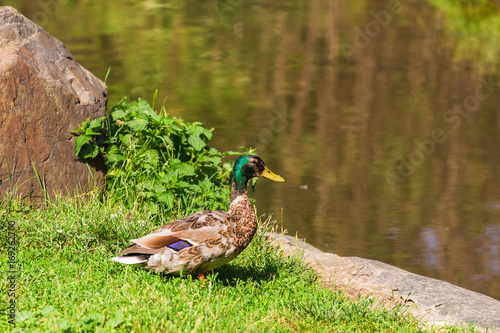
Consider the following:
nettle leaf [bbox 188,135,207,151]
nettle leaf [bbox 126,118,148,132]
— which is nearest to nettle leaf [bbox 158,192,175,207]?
nettle leaf [bbox 188,135,207,151]

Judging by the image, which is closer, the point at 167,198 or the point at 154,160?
the point at 167,198

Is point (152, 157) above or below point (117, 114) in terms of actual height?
below

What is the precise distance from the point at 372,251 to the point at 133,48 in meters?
11.0

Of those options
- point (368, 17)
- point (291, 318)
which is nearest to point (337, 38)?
point (368, 17)

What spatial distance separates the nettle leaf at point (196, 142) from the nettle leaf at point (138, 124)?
0.43m

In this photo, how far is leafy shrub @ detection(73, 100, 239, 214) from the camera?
6371 mm

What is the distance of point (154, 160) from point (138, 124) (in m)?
0.36

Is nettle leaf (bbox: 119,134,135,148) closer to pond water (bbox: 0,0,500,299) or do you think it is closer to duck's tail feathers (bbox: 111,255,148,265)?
duck's tail feathers (bbox: 111,255,148,265)

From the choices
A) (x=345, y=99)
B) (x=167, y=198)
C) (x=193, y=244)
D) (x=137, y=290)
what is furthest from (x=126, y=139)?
(x=345, y=99)

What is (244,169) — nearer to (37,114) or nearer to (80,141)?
(80,141)

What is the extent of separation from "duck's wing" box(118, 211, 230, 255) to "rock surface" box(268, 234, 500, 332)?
1.22 meters

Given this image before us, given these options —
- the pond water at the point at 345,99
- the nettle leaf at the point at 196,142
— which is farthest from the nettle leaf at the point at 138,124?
the pond water at the point at 345,99

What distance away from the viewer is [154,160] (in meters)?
6.56

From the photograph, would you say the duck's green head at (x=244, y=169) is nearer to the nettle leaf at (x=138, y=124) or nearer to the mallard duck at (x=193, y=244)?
the mallard duck at (x=193, y=244)
